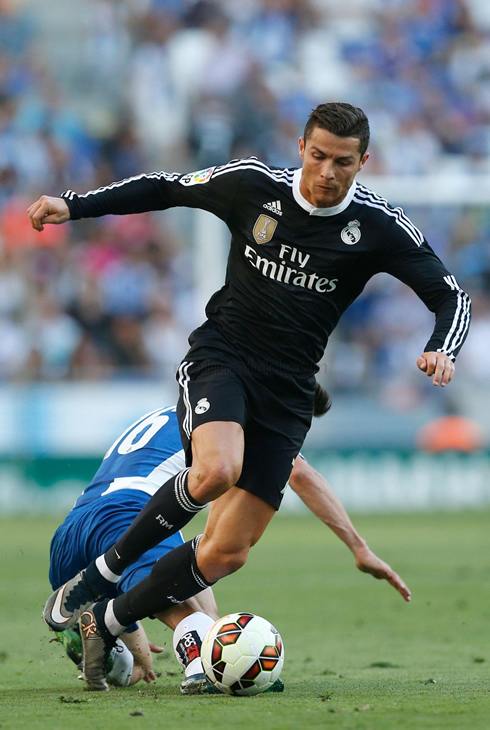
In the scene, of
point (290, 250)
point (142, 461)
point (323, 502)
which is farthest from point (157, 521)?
point (290, 250)

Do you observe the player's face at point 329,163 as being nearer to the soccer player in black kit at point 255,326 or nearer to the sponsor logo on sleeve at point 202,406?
the soccer player in black kit at point 255,326

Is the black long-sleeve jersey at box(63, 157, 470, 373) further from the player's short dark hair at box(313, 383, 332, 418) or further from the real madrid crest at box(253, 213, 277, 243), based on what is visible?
the player's short dark hair at box(313, 383, 332, 418)

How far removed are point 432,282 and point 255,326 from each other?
827mm

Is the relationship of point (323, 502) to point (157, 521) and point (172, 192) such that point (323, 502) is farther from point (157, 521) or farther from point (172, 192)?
point (172, 192)

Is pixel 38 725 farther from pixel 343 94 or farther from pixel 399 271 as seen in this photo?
pixel 343 94

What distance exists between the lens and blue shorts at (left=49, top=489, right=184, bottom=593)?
5273 mm

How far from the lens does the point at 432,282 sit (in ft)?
16.2

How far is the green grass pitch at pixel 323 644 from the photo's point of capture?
12.6 ft

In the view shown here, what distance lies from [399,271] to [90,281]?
1072 centimetres

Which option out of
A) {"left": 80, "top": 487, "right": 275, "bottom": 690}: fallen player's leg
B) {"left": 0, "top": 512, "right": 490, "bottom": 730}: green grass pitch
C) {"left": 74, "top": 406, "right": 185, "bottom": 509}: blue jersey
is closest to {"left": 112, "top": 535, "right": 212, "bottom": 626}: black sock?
{"left": 80, "top": 487, "right": 275, "bottom": 690}: fallen player's leg

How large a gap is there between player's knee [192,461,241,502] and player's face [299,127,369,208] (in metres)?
1.26

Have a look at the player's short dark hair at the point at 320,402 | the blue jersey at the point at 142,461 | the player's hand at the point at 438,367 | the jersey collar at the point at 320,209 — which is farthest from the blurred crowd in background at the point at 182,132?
the player's hand at the point at 438,367

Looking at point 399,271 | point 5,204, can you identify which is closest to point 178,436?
point 399,271

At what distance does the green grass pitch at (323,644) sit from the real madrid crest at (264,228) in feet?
6.54
